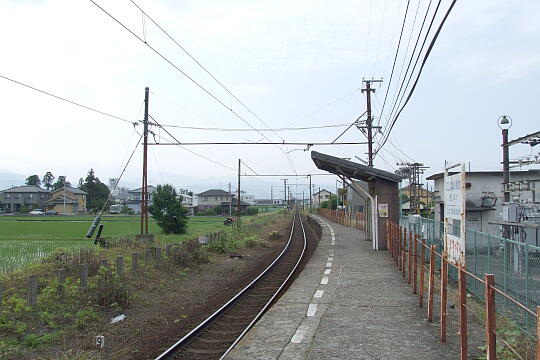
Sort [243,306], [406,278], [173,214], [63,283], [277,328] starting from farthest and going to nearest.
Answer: [173,214] < [406,278] < [243,306] < [63,283] < [277,328]

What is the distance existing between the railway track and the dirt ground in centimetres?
24

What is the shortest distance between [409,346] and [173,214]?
28778mm

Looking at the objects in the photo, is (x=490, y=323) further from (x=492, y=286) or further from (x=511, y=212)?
(x=511, y=212)

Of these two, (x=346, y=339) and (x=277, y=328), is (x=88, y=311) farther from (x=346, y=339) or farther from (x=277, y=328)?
(x=346, y=339)

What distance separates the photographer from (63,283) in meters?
9.55

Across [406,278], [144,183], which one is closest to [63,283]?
[406,278]

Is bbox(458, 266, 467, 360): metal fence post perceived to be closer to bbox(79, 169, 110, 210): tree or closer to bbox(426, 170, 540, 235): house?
bbox(426, 170, 540, 235): house

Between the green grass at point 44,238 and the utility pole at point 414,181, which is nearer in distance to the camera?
the green grass at point 44,238

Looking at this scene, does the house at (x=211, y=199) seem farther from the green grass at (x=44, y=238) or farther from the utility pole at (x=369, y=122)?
the utility pole at (x=369, y=122)

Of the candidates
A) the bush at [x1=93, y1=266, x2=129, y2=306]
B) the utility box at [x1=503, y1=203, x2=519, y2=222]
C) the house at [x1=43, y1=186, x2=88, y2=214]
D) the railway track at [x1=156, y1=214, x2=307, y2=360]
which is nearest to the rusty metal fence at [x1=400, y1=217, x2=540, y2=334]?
the railway track at [x1=156, y1=214, x2=307, y2=360]

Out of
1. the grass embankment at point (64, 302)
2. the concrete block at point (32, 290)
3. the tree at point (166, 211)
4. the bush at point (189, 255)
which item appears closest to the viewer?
the grass embankment at point (64, 302)

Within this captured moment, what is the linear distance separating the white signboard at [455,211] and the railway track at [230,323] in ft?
10.5

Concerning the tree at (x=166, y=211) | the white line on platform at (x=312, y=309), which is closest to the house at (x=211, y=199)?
the tree at (x=166, y=211)

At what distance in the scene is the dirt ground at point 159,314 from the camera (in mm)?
6945
